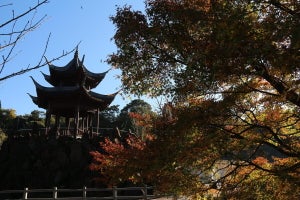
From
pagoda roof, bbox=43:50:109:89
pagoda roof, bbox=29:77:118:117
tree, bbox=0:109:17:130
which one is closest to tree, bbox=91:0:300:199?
pagoda roof, bbox=29:77:118:117

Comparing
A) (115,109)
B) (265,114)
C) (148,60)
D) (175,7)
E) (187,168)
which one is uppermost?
(115,109)

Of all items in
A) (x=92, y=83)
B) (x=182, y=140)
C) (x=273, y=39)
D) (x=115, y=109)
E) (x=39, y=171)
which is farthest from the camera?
(x=115, y=109)

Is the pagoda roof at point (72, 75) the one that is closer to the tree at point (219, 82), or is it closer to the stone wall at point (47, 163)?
the stone wall at point (47, 163)

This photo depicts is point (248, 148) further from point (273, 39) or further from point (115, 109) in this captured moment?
point (115, 109)

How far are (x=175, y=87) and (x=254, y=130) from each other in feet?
6.29

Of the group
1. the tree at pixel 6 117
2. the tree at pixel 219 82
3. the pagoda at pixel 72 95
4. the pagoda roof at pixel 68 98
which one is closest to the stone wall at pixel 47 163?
the pagoda at pixel 72 95

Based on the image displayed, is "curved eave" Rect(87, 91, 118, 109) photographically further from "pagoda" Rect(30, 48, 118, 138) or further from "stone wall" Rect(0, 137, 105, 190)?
"stone wall" Rect(0, 137, 105, 190)

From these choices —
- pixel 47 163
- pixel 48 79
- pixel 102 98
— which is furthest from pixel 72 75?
pixel 47 163

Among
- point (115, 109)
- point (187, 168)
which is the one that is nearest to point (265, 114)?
point (187, 168)

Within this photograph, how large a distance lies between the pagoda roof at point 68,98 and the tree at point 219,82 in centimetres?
1772

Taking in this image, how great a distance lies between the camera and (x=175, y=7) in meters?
6.60

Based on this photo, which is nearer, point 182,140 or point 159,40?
point 182,140

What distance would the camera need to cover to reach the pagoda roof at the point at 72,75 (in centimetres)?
2648

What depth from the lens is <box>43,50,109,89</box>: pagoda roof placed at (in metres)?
26.5
